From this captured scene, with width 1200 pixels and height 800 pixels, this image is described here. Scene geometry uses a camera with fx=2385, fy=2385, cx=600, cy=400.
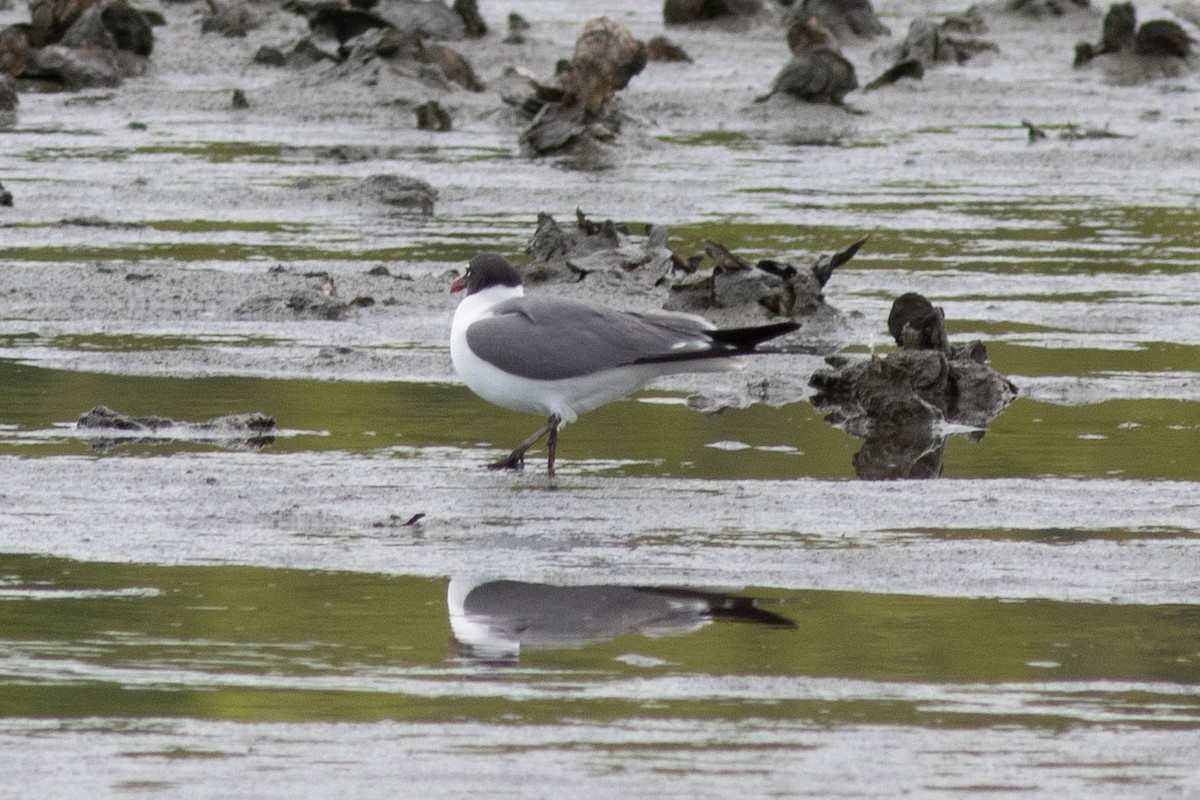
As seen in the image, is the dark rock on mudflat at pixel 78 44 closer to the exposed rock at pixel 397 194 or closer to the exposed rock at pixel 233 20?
the exposed rock at pixel 233 20

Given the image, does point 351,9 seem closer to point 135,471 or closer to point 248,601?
point 135,471

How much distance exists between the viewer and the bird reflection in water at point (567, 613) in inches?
259

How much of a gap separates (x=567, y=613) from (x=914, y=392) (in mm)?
3655

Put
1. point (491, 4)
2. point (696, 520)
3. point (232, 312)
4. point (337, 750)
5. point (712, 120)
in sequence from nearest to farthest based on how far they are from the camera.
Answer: point (337, 750) < point (696, 520) < point (232, 312) < point (712, 120) < point (491, 4)

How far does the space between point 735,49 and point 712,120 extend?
5.50 meters

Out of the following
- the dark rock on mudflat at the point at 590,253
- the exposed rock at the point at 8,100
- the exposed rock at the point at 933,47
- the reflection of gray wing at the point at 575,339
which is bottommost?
the exposed rock at the point at 8,100

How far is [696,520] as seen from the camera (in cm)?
810

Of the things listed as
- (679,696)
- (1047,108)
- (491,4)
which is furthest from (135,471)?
(491,4)

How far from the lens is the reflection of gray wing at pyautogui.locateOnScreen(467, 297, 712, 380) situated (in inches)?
360

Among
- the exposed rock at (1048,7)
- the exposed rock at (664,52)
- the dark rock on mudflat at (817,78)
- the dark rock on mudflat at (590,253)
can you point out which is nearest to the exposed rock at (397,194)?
the dark rock on mudflat at (590,253)

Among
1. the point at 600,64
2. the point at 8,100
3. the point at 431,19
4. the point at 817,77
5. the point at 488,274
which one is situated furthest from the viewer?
the point at 431,19

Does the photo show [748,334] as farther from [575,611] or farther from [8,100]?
[8,100]

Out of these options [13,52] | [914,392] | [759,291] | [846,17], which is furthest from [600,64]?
[846,17]

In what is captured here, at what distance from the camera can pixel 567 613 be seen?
6848 millimetres
